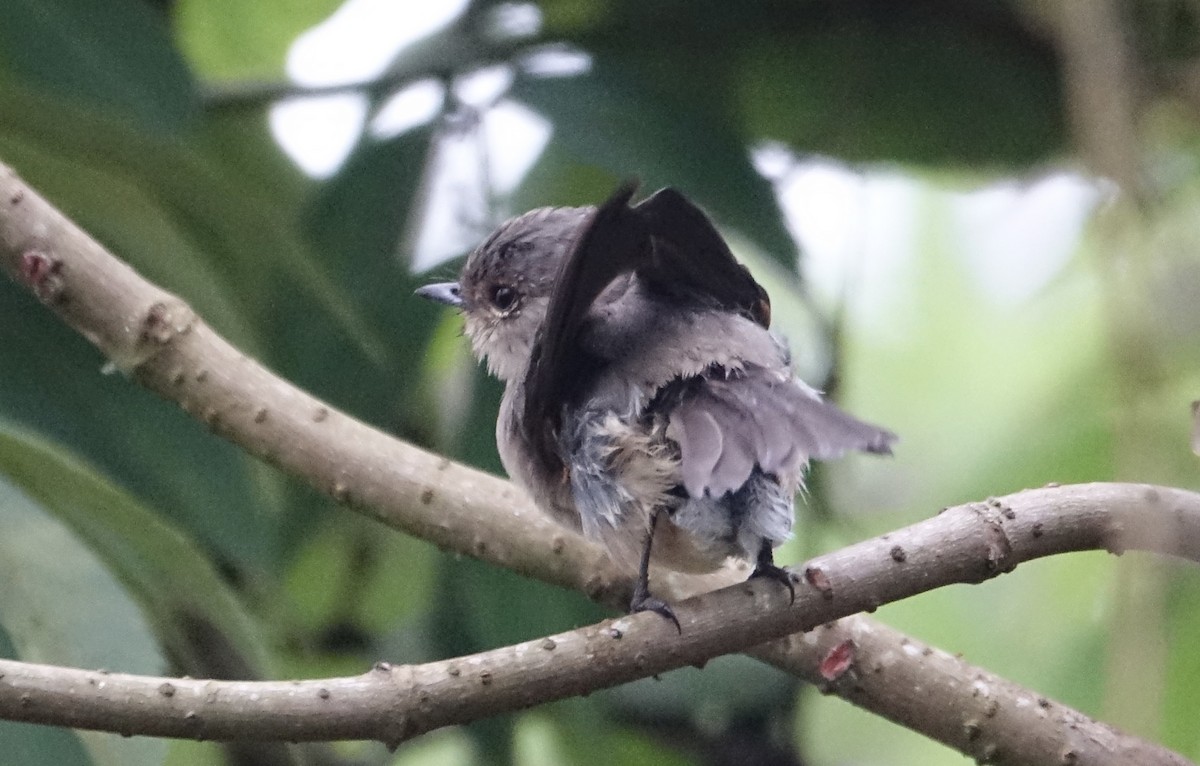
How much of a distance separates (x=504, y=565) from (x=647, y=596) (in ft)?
1.21

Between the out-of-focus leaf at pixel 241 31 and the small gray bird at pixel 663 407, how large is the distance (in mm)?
933

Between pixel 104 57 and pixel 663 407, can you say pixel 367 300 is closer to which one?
pixel 104 57

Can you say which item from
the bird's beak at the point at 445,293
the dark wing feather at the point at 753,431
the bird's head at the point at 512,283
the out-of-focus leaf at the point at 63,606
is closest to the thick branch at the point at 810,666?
the dark wing feather at the point at 753,431

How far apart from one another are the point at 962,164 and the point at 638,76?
667 millimetres

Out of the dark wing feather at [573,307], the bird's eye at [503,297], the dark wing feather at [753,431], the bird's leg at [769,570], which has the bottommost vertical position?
the bird's leg at [769,570]

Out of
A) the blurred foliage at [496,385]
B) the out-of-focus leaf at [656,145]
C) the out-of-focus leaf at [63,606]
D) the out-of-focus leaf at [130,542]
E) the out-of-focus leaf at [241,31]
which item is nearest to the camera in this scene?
the out-of-focus leaf at [63,606]

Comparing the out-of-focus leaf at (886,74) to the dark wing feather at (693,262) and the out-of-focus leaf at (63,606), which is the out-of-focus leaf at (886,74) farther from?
the out-of-focus leaf at (63,606)

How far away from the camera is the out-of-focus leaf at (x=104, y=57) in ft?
6.11

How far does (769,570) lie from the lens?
135cm

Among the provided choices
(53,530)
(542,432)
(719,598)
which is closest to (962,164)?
(542,432)

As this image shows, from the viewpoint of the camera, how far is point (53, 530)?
1453 mm

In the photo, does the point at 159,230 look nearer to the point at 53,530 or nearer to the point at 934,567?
the point at 53,530

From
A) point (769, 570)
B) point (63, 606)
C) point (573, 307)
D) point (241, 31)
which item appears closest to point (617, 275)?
point (573, 307)

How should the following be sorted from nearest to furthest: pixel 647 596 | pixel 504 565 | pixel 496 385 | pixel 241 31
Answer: pixel 647 596
pixel 504 565
pixel 496 385
pixel 241 31
